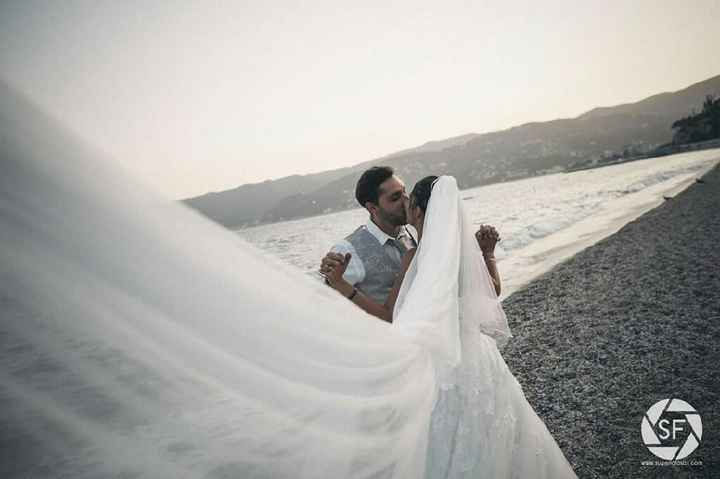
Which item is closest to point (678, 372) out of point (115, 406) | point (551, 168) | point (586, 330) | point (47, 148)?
point (586, 330)

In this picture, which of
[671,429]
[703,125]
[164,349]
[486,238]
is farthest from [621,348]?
[703,125]

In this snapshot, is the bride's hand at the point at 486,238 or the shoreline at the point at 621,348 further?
the shoreline at the point at 621,348

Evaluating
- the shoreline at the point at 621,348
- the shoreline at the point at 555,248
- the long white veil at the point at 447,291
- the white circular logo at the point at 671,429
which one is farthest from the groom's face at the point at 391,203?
the shoreline at the point at 555,248

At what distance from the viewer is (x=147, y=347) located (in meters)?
1.09

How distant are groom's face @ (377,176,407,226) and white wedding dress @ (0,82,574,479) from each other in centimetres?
132

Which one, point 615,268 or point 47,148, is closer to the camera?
point 47,148

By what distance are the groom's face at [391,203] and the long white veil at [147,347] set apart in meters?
1.57

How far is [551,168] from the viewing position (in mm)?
147500

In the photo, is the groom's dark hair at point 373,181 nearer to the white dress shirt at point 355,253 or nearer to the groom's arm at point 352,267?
the white dress shirt at point 355,253

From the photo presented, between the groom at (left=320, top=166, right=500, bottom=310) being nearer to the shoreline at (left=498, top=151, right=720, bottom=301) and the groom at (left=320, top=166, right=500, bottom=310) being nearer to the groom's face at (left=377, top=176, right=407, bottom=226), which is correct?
the groom's face at (left=377, top=176, right=407, bottom=226)

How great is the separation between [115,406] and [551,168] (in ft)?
557

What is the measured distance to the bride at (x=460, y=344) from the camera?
198cm

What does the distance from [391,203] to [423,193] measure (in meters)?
0.45

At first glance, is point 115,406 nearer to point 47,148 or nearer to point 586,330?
point 47,148
